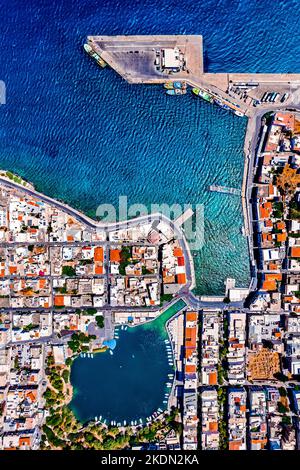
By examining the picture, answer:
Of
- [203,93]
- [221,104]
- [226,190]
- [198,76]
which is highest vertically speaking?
[198,76]

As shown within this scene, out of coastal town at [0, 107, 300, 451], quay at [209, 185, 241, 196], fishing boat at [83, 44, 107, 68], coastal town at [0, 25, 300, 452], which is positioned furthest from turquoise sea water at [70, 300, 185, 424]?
fishing boat at [83, 44, 107, 68]

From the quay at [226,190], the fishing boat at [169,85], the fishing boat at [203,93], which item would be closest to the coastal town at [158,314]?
the quay at [226,190]

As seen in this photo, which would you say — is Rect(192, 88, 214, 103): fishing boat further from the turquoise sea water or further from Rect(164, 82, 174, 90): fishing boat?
the turquoise sea water

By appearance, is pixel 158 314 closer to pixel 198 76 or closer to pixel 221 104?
pixel 221 104

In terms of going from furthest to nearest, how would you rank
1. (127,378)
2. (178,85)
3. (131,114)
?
(127,378) → (131,114) → (178,85)

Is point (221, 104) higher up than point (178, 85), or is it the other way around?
point (178, 85)

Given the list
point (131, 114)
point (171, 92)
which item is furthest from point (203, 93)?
point (131, 114)
